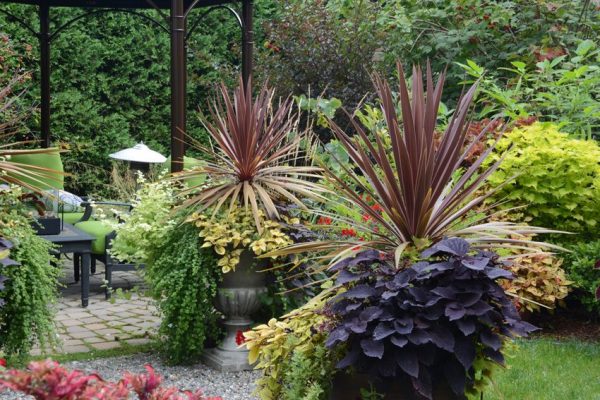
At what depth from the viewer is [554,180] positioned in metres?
5.12

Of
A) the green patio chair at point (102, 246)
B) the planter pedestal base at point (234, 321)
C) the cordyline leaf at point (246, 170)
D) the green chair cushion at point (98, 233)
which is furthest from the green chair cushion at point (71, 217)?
the planter pedestal base at point (234, 321)

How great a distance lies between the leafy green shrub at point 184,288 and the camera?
4090mm

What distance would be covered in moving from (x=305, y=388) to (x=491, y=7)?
5.58 meters

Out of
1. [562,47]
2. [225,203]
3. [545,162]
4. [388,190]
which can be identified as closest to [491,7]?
[562,47]

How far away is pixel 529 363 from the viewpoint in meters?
4.18

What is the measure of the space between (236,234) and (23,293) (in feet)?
3.75

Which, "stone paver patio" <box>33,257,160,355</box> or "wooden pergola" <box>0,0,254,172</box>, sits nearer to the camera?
"stone paver patio" <box>33,257,160,355</box>

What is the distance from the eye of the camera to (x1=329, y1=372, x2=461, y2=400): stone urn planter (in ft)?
8.69

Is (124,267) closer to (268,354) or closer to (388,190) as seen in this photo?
(268,354)

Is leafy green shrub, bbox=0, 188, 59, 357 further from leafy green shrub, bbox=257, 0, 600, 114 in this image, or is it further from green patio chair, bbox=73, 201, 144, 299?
leafy green shrub, bbox=257, 0, 600, 114

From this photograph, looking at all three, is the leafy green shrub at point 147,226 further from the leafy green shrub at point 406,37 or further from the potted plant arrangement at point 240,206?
the leafy green shrub at point 406,37

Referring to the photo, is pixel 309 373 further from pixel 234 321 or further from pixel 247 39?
pixel 247 39

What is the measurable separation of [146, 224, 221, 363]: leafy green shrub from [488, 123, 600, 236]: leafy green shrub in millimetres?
2200

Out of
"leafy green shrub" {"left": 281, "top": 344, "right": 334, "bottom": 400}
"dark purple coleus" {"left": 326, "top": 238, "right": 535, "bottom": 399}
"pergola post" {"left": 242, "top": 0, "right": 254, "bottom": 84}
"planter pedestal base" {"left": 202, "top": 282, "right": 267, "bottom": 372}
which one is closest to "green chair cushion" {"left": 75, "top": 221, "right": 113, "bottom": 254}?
"pergola post" {"left": 242, "top": 0, "right": 254, "bottom": 84}
